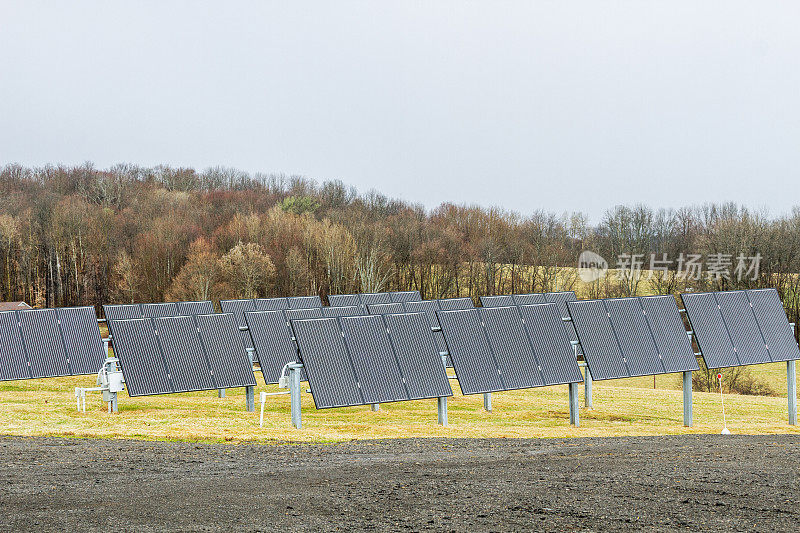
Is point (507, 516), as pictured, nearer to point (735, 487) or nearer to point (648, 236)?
point (735, 487)

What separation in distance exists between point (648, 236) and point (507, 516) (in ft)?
341

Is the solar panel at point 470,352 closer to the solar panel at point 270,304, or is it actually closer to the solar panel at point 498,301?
the solar panel at point 498,301

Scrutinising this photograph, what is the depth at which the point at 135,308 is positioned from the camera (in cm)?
2952

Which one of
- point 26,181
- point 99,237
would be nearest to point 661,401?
point 99,237

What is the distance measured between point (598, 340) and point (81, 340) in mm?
17223

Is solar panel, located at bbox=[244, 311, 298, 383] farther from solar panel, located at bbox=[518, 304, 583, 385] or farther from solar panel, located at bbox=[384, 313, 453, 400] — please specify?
solar panel, located at bbox=[518, 304, 583, 385]

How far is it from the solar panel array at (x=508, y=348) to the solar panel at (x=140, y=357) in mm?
7710

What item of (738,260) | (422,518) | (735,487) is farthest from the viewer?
(738,260)

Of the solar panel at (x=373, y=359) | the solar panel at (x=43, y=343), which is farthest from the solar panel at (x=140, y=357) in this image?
the solar panel at (x=373, y=359)

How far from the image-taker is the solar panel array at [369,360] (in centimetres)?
1877

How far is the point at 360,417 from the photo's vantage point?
24.0 meters

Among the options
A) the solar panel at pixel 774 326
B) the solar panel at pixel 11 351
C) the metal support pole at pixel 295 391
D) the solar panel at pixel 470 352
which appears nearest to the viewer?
the metal support pole at pixel 295 391

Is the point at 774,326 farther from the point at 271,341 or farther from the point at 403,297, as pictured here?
the point at 271,341

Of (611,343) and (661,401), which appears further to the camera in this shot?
(661,401)
